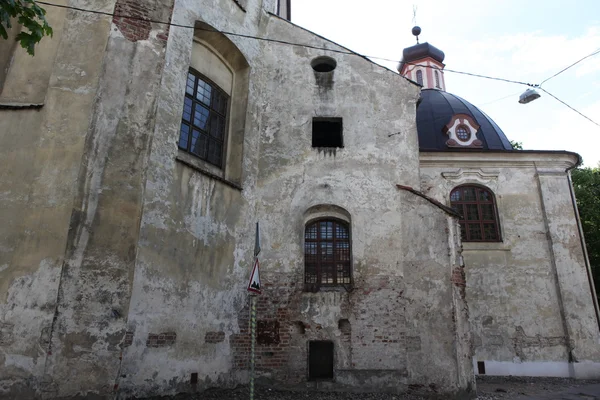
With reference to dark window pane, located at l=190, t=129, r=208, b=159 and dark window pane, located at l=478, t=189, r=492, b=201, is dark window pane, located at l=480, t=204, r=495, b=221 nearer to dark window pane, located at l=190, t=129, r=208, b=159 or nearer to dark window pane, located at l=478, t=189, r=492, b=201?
dark window pane, located at l=478, t=189, r=492, b=201

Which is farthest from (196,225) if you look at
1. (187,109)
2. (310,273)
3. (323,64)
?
(323,64)

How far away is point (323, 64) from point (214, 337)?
735cm

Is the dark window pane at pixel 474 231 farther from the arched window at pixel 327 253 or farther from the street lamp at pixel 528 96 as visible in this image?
the arched window at pixel 327 253

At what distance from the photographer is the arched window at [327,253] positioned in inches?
375

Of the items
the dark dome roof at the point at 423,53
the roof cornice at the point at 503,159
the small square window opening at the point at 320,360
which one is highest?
the dark dome roof at the point at 423,53

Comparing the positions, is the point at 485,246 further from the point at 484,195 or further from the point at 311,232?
the point at 311,232

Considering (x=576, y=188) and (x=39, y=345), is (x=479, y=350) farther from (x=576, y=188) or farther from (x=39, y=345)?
(x=576, y=188)

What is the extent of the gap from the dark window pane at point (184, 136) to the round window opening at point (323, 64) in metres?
4.15

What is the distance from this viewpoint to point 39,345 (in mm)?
5859

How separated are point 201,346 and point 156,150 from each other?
351cm

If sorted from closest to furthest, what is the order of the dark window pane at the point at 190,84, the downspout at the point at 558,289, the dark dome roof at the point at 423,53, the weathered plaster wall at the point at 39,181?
the weathered plaster wall at the point at 39,181 → the dark window pane at the point at 190,84 → the downspout at the point at 558,289 → the dark dome roof at the point at 423,53

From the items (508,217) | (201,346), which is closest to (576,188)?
(508,217)

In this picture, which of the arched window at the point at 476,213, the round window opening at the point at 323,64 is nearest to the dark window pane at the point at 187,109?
the round window opening at the point at 323,64

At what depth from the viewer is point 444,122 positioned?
54.8 ft
